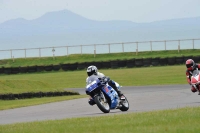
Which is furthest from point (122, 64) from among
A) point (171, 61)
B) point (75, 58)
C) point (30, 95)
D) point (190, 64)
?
point (190, 64)

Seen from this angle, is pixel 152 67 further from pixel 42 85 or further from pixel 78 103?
pixel 78 103

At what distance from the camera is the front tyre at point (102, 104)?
18484 millimetres

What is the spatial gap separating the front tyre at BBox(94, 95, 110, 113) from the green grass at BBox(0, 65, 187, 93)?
477 inches

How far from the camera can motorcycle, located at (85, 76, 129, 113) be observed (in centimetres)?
1842

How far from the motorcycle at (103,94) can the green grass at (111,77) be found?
12.0m

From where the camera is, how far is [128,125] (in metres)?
13.7

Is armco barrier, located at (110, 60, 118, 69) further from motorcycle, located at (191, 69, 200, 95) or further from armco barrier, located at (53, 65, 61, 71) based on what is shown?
motorcycle, located at (191, 69, 200, 95)

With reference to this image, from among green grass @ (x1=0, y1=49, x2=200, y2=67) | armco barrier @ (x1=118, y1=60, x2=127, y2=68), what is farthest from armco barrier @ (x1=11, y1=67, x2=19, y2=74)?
green grass @ (x1=0, y1=49, x2=200, y2=67)

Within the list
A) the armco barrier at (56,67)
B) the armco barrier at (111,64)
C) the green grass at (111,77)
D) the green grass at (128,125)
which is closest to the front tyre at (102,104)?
the green grass at (128,125)

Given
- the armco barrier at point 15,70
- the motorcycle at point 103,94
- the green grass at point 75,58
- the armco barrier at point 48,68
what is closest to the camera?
the motorcycle at point 103,94

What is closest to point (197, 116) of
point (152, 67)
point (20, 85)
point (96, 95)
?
point (96, 95)

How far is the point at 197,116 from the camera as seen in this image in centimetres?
1435

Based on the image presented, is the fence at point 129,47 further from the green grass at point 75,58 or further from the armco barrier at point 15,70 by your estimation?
the armco barrier at point 15,70

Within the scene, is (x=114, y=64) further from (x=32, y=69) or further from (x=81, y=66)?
(x=32, y=69)
